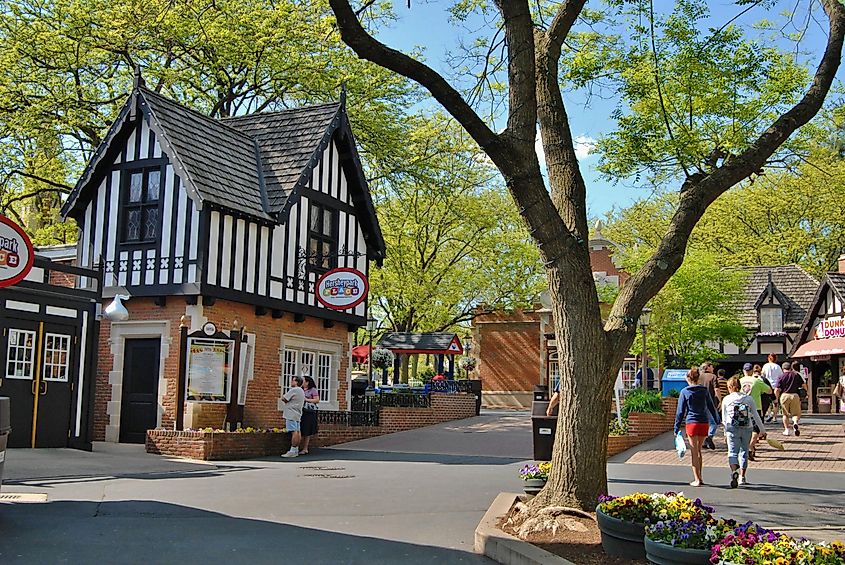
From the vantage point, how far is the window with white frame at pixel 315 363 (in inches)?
890

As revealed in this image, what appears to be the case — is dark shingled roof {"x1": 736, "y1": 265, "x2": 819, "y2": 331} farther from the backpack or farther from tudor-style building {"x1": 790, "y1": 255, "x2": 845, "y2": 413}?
the backpack

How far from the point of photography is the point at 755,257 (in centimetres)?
4578

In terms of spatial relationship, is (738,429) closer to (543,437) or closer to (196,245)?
(543,437)

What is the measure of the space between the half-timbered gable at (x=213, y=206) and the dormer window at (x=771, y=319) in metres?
25.2

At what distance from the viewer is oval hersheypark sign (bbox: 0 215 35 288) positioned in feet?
47.6

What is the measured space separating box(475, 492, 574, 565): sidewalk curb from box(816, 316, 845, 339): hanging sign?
30.6 m

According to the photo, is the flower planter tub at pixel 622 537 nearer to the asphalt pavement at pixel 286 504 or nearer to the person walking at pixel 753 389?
the asphalt pavement at pixel 286 504

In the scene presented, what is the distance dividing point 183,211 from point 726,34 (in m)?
12.8

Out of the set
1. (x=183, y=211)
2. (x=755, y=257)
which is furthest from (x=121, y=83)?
(x=755, y=257)

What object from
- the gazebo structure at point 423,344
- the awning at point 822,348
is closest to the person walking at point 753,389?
the gazebo structure at point 423,344

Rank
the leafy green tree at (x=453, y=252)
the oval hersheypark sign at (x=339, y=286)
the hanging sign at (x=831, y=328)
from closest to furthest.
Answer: the oval hersheypark sign at (x=339, y=286) < the hanging sign at (x=831, y=328) < the leafy green tree at (x=453, y=252)

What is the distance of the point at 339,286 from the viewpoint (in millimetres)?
22156

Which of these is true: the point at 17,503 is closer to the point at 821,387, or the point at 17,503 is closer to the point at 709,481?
the point at 709,481

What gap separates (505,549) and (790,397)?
15814 millimetres
